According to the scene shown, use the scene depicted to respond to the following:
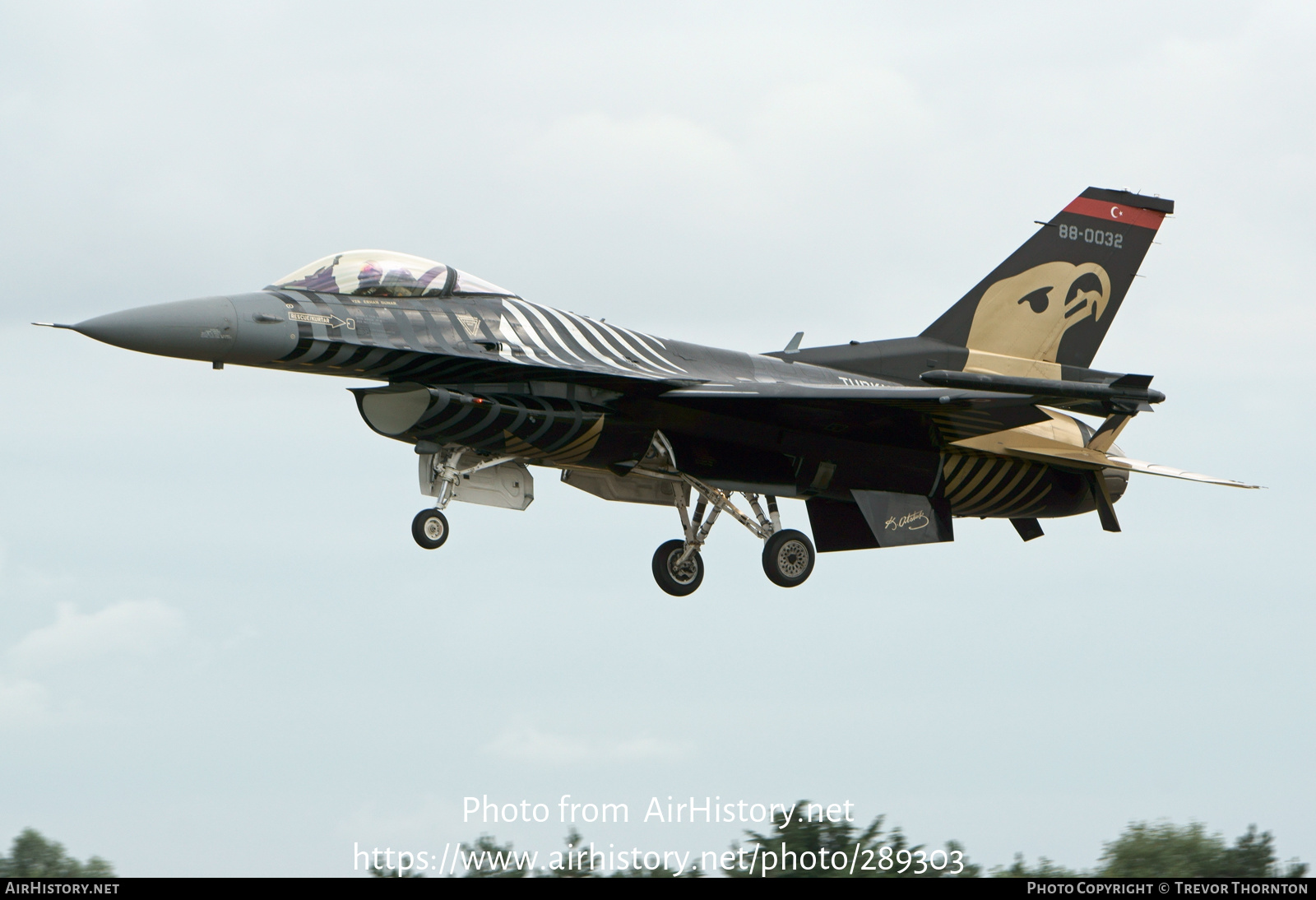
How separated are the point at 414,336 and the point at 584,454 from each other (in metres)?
2.67

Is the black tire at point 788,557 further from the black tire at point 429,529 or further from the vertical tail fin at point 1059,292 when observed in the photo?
the black tire at point 429,529

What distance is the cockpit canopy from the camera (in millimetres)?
19172

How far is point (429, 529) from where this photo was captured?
19.3 meters

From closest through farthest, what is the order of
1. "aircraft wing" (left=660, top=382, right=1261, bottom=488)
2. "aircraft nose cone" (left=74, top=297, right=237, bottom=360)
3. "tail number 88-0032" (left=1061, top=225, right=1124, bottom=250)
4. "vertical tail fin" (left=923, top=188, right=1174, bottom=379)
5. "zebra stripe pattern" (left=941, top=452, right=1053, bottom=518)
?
"aircraft nose cone" (left=74, top=297, right=237, bottom=360), "aircraft wing" (left=660, top=382, right=1261, bottom=488), "zebra stripe pattern" (left=941, top=452, right=1053, bottom=518), "vertical tail fin" (left=923, top=188, right=1174, bottom=379), "tail number 88-0032" (left=1061, top=225, right=1124, bottom=250)

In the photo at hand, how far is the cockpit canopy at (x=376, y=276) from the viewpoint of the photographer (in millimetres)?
19172

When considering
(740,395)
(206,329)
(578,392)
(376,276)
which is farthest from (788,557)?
(206,329)

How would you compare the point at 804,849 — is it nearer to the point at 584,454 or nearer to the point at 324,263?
the point at 584,454

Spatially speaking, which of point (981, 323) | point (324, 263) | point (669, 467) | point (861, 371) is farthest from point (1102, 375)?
point (324, 263)

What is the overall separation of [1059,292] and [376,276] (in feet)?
34.9

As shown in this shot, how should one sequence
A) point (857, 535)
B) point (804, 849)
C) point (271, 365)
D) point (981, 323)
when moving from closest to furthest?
point (271, 365) < point (857, 535) < point (981, 323) < point (804, 849)

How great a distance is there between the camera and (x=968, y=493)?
76.2ft

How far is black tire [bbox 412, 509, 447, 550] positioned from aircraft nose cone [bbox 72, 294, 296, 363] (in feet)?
8.12
